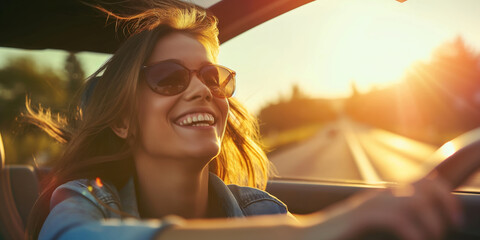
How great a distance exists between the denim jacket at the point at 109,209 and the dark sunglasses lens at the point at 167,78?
1.41 feet

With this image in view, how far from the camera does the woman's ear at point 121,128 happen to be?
1.87 m

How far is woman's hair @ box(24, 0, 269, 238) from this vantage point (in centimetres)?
179

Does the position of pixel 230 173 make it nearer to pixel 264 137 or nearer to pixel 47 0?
pixel 264 137

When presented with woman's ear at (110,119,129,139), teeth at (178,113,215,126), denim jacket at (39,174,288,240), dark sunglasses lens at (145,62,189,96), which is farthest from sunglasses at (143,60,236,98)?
denim jacket at (39,174,288,240)

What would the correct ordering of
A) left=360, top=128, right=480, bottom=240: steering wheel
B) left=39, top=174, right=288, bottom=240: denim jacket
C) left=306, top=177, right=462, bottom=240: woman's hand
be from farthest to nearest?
1. left=39, top=174, right=288, bottom=240: denim jacket
2. left=360, top=128, right=480, bottom=240: steering wheel
3. left=306, top=177, right=462, bottom=240: woman's hand

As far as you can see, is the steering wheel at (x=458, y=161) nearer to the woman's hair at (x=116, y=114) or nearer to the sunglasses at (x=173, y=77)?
the sunglasses at (x=173, y=77)

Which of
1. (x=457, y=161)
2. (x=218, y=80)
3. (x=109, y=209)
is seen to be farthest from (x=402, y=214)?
(x=218, y=80)

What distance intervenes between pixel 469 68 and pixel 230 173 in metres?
53.8

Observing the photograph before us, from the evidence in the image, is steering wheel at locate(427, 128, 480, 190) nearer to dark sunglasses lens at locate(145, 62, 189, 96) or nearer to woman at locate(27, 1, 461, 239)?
woman at locate(27, 1, 461, 239)

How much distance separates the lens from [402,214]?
2.11ft

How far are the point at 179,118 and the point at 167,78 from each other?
18 centimetres

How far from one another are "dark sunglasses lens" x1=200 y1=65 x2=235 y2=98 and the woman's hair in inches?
6.5

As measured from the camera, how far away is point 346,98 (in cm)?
8831

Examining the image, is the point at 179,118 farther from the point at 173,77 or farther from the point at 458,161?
the point at 458,161
